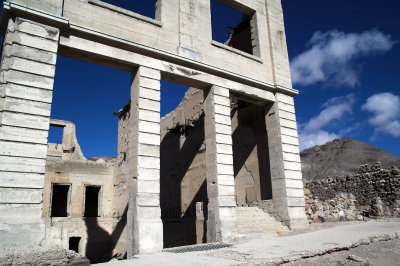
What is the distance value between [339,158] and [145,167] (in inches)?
1748

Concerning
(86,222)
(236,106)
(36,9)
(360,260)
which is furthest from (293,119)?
(86,222)

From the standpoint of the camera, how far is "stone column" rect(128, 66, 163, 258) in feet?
24.8

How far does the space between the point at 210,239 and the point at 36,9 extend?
7300mm

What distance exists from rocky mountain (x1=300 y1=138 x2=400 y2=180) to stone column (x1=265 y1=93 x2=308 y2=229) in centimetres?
3393

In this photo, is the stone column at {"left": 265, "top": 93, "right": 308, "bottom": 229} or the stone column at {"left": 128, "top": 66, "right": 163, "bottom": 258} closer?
the stone column at {"left": 128, "top": 66, "right": 163, "bottom": 258}

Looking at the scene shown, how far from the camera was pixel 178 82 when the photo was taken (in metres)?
10.1

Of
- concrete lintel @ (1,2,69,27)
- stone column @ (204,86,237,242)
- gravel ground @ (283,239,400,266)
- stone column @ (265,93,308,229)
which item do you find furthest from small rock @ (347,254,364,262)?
concrete lintel @ (1,2,69,27)

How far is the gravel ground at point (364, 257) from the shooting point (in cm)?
537

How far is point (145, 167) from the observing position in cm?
812

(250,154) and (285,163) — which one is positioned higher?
(250,154)

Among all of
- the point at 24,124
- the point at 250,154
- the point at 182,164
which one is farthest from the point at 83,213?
the point at 24,124

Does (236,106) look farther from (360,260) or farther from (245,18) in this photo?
(360,260)

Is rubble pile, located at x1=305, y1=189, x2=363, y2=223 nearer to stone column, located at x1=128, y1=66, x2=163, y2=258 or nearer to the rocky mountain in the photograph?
stone column, located at x1=128, y1=66, x2=163, y2=258

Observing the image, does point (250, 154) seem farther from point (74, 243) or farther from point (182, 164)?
point (74, 243)
